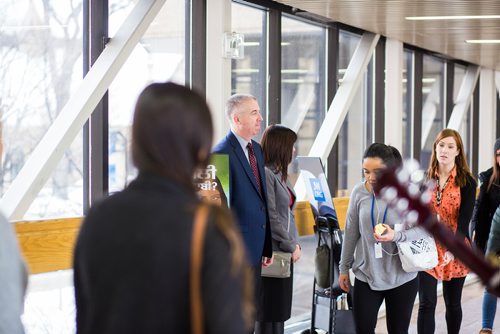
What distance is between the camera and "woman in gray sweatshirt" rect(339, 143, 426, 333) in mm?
4664

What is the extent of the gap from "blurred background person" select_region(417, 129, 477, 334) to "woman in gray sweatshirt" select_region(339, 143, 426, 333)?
0.74m

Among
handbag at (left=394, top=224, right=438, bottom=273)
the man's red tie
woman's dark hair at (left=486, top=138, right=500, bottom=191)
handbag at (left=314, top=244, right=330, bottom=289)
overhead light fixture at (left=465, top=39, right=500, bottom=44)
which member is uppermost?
overhead light fixture at (left=465, top=39, right=500, bottom=44)

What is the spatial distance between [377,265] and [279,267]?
0.75 meters

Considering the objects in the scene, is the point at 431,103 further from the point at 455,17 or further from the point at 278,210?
the point at 278,210

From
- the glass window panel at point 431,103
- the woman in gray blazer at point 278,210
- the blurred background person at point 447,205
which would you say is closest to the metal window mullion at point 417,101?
the glass window panel at point 431,103

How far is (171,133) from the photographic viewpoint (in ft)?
5.26

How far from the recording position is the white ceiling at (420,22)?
6.57m

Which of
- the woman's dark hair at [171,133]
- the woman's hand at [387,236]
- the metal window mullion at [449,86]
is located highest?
the metal window mullion at [449,86]

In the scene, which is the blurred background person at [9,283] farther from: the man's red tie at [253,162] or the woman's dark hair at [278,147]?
the woman's dark hair at [278,147]

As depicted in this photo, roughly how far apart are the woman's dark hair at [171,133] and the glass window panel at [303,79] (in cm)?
594

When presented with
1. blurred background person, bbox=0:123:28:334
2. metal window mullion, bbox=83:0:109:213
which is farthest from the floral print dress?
blurred background person, bbox=0:123:28:334

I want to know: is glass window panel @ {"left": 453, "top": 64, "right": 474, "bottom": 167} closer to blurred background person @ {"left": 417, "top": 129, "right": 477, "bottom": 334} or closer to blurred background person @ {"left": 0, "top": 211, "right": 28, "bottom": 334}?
blurred background person @ {"left": 417, "top": 129, "right": 477, "bottom": 334}

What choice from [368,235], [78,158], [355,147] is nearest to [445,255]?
[368,235]

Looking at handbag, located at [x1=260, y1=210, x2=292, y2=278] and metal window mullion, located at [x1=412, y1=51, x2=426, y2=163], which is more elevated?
metal window mullion, located at [x1=412, y1=51, x2=426, y2=163]
